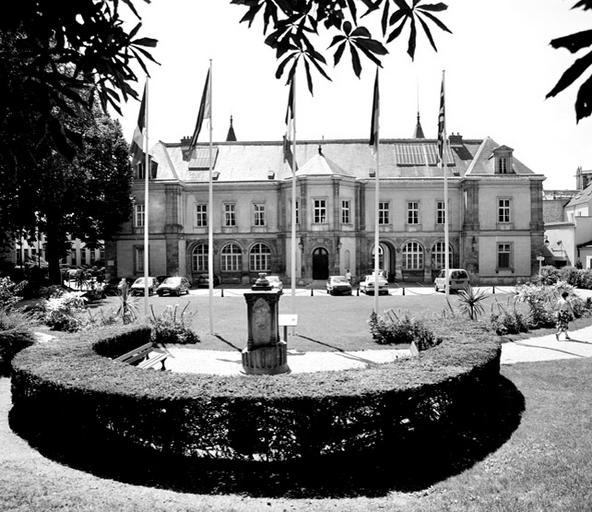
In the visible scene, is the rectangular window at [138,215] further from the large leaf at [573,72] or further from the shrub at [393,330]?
the large leaf at [573,72]

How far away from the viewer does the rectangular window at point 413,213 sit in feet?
140

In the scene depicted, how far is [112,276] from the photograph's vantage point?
42969mm

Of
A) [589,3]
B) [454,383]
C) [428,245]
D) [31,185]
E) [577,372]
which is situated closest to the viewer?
[589,3]

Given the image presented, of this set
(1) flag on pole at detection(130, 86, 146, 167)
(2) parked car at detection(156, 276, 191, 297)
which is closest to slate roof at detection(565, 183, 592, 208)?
(2) parked car at detection(156, 276, 191, 297)

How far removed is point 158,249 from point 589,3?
42111 millimetres

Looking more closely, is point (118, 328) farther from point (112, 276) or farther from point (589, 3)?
point (112, 276)

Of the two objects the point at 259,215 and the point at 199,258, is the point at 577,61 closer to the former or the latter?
the point at 259,215

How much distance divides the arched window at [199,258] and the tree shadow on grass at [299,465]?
3601cm

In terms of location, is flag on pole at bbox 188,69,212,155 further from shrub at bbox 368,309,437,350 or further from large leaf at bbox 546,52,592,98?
large leaf at bbox 546,52,592,98

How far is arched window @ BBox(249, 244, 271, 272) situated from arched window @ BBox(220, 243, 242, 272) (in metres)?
1.10

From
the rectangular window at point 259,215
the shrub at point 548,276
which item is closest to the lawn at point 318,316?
the shrub at point 548,276

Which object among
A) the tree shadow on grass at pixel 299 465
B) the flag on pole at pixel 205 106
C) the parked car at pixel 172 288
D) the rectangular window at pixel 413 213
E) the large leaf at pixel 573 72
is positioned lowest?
the tree shadow on grass at pixel 299 465

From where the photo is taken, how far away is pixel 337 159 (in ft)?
146

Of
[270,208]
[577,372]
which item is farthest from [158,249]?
[577,372]
